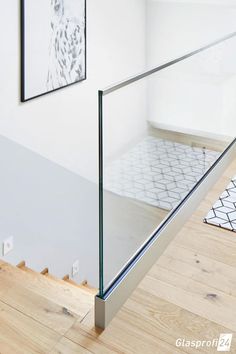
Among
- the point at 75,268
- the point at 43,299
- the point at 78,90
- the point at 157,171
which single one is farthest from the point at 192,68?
the point at 75,268

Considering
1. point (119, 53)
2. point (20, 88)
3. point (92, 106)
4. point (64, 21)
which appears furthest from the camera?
point (119, 53)

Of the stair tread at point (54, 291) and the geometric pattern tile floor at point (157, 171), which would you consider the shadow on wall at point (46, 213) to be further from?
the geometric pattern tile floor at point (157, 171)

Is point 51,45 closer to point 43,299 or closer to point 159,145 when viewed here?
point 159,145

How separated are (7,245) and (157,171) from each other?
1.42 metres

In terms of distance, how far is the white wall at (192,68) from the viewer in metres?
3.05

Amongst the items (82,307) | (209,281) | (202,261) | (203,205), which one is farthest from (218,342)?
(203,205)

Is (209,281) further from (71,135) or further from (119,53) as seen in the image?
(119,53)

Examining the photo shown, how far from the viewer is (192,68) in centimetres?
310

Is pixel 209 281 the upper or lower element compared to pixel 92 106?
lower

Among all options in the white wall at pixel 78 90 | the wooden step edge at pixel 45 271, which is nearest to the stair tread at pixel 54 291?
the wooden step edge at pixel 45 271

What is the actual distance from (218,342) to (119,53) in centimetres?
344

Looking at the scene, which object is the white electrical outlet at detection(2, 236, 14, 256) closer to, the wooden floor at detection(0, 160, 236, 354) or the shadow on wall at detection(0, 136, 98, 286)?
the shadow on wall at detection(0, 136, 98, 286)

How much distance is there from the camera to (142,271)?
215 cm

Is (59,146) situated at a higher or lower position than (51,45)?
lower
